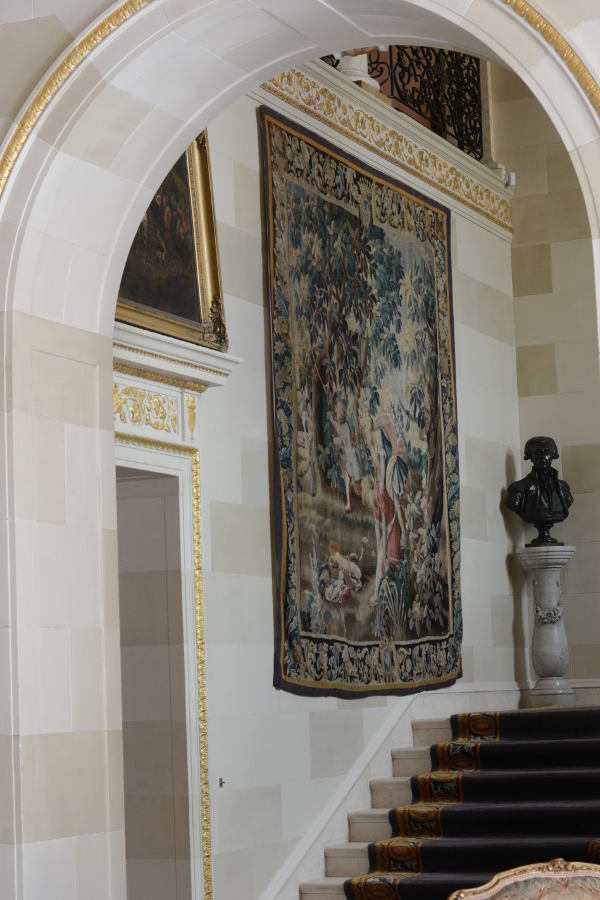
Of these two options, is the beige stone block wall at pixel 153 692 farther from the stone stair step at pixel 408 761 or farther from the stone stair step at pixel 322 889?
the stone stair step at pixel 408 761

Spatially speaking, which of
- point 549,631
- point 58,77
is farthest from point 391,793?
point 58,77

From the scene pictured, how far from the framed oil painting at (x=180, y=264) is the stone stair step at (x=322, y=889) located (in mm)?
3216

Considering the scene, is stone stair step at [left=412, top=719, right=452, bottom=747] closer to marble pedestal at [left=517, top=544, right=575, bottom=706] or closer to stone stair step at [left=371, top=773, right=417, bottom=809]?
stone stair step at [left=371, top=773, right=417, bottom=809]

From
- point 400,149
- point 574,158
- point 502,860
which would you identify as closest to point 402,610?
point 502,860

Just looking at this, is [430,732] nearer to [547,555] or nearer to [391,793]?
[391,793]

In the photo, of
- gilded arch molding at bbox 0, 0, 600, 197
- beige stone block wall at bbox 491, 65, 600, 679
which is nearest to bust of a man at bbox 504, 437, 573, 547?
beige stone block wall at bbox 491, 65, 600, 679

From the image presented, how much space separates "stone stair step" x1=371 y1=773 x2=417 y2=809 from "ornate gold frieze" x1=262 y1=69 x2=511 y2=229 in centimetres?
439

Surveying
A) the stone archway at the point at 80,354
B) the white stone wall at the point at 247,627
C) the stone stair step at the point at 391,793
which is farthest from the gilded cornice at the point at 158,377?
the stone stair step at the point at 391,793

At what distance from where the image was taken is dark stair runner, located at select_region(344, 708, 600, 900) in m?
7.92

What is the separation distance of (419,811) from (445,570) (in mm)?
2027

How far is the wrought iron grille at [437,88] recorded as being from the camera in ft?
35.0

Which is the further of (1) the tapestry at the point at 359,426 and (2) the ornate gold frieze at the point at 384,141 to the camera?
(2) the ornate gold frieze at the point at 384,141

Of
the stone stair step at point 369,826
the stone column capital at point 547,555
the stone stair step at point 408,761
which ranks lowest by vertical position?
the stone stair step at point 369,826

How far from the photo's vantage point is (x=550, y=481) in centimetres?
1109
